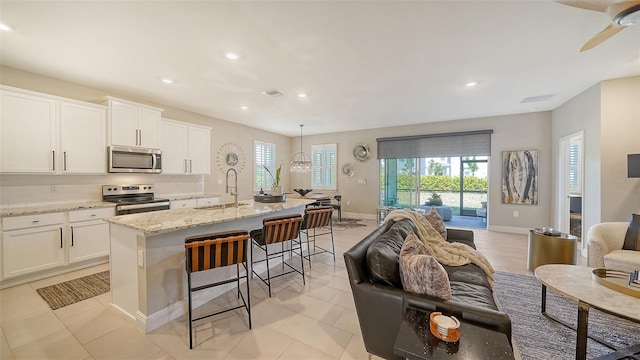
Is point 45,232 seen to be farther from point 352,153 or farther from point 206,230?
point 352,153

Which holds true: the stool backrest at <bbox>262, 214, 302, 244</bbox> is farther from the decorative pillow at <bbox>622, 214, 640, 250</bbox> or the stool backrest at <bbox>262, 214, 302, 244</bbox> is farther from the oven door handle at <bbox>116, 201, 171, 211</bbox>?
the decorative pillow at <bbox>622, 214, 640, 250</bbox>

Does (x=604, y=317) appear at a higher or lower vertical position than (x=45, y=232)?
lower

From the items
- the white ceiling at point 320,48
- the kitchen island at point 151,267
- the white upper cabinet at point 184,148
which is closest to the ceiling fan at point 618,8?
the white ceiling at point 320,48

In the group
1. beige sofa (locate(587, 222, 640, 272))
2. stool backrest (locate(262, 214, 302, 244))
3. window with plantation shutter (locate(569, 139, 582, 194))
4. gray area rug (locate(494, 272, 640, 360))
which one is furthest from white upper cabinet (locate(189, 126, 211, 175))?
window with plantation shutter (locate(569, 139, 582, 194))

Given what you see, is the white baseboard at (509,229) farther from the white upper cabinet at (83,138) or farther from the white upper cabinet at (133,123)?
the white upper cabinet at (83,138)

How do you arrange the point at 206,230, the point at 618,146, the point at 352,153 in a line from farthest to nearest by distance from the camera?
the point at 352,153, the point at 618,146, the point at 206,230

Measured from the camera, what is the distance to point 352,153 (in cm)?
741

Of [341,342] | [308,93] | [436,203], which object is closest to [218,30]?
[308,93]

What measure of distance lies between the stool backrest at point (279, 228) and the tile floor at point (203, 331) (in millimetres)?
626

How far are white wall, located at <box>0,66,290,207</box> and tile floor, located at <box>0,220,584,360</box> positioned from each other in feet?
4.01

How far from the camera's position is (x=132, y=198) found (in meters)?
4.00

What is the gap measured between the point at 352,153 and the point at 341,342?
5.96 metres

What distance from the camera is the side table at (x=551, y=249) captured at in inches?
114

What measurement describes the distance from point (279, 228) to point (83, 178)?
11.2 ft
